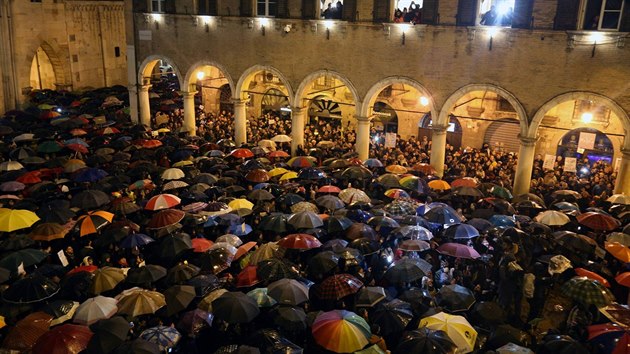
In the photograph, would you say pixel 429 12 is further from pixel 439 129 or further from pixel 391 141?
pixel 391 141

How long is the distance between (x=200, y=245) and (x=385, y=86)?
1155 centimetres

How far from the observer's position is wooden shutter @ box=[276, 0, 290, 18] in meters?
23.3

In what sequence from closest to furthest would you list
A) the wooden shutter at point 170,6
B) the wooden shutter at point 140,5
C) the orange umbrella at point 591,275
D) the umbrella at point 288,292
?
the umbrella at point 288,292, the orange umbrella at point 591,275, the wooden shutter at point 170,6, the wooden shutter at point 140,5

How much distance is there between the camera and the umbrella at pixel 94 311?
9992 mm

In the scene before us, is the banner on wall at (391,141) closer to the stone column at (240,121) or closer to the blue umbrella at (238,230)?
the stone column at (240,121)

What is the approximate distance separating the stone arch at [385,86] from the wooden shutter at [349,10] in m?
2.72

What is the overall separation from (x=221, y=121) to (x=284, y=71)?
615 cm

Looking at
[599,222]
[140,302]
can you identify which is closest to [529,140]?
[599,222]

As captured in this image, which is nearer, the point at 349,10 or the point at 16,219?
the point at 16,219

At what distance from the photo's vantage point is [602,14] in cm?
1742

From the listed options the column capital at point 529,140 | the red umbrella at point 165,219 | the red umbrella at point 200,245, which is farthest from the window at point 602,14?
the red umbrella at point 165,219

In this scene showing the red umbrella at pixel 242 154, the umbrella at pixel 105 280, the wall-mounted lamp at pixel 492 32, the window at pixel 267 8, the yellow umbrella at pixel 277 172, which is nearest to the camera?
the umbrella at pixel 105 280

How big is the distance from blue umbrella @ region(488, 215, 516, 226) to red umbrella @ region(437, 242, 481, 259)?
232 centimetres

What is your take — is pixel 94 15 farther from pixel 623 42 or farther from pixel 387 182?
pixel 623 42
